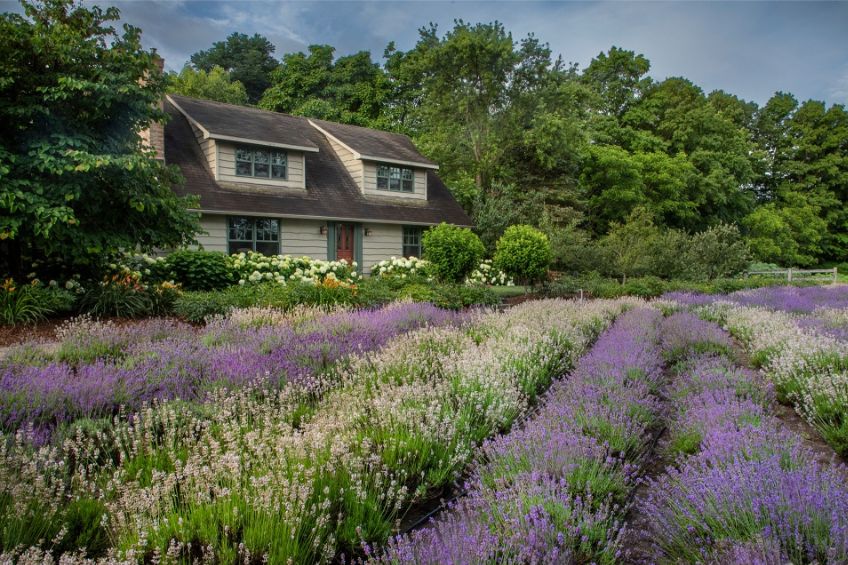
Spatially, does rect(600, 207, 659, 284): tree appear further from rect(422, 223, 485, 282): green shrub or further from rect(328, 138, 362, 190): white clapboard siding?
rect(328, 138, 362, 190): white clapboard siding

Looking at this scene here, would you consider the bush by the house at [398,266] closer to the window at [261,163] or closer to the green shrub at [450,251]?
the green shrub at [450,251]

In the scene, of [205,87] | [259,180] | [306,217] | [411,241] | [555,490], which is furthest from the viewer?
[205,87]

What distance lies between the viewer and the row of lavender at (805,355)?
13.8ft

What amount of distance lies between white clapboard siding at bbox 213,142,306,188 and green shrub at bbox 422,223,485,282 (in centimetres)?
584

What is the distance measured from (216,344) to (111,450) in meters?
2.83

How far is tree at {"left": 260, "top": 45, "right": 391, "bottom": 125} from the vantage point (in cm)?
3028

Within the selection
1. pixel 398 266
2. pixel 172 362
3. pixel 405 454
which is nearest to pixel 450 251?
pixel 398 266

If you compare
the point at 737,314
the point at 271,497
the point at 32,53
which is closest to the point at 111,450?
the point at 271,497

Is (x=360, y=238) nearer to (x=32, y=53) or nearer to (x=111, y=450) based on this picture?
(x=32, y=53)

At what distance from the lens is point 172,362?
489 cm

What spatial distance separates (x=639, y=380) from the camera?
475 centimetres

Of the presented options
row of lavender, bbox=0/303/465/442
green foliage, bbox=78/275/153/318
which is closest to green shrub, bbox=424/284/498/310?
row of lavender, bbox=0/303/465/442

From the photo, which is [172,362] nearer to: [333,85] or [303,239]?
[303,239]

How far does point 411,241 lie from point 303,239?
4.63 meters
